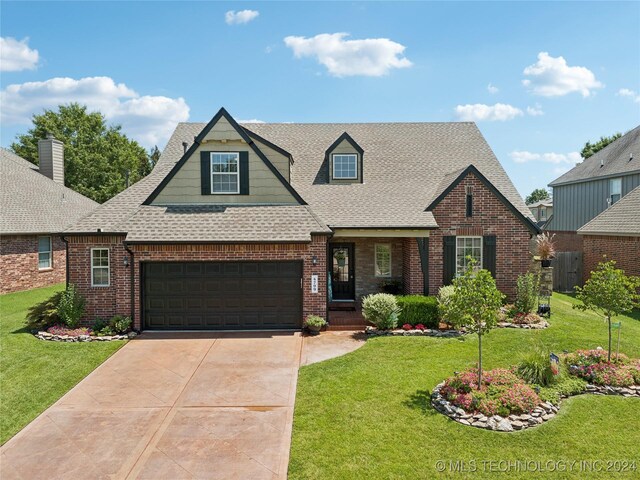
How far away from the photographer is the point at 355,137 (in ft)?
66.5

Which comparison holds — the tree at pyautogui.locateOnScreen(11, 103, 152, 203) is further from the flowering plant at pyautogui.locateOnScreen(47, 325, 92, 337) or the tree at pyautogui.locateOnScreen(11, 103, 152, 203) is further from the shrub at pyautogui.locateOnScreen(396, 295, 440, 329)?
the shrub at pyautogui.locateOnScreen(396, 295, 440, 329)

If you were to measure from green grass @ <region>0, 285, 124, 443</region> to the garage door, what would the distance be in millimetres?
1885

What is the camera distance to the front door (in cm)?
1666

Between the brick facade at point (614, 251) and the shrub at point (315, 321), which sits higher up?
the brick facade at point (614, 251)

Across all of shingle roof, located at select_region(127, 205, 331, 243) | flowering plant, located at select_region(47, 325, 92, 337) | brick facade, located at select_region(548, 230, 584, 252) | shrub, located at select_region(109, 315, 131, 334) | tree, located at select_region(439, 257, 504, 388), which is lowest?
flowering plant, located at select_region(47, 325, 92, 337)

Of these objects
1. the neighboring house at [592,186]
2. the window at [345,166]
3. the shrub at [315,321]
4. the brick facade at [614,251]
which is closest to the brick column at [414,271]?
the shrub at [315,321]

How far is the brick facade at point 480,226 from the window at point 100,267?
11298mm

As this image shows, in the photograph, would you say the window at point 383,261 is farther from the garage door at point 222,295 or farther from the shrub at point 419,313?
the garage door at point 222,295

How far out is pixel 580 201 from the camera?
2891cm

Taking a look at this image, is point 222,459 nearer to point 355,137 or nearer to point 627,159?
point 355,137

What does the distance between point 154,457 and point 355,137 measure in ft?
55.7

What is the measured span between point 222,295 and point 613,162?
2704 centimetres

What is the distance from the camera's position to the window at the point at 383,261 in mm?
16531

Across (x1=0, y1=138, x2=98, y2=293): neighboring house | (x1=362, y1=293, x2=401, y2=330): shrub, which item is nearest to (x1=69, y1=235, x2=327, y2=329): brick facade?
(x1=362, y1=293, x2=401, y2=330): shrub
